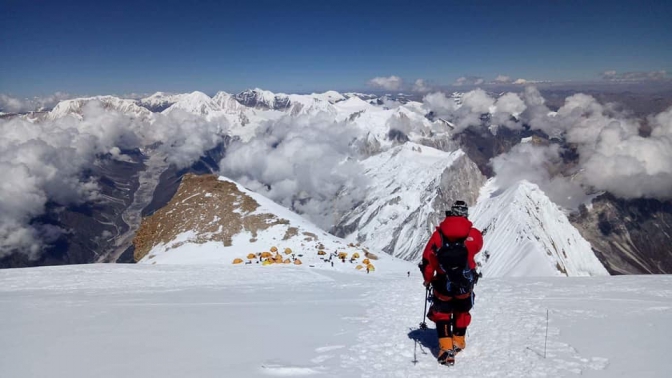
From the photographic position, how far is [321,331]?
999cm

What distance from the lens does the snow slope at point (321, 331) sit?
289 inches

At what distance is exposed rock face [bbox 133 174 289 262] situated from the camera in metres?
42.8

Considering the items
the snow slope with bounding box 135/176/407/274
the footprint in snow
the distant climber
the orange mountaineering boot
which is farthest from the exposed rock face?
the orange mountaineering boot

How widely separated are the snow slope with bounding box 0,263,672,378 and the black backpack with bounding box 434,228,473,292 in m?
1.70

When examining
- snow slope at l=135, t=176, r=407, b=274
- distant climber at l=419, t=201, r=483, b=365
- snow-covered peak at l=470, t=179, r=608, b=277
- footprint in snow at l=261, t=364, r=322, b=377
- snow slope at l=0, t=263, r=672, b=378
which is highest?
distant climber at l=419, t=201, r=483, b=365

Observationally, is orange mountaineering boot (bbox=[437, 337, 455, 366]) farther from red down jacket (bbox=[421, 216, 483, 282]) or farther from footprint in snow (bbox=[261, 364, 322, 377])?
footprint in snow (bbox=[261, 364, 322, 377])

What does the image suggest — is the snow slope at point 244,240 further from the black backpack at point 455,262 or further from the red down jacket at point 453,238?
the black backpack at point 455,262

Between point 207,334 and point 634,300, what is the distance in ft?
43.6

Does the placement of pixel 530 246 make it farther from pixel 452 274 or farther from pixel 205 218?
pixel 452 274

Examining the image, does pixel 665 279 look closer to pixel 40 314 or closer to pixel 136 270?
pixel 40 314

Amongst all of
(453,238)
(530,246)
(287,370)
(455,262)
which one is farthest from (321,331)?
(530,246)

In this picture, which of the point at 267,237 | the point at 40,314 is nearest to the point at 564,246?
the point at 267,237

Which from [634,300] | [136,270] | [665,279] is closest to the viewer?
[634,300]

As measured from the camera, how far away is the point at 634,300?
1220 centimetres
